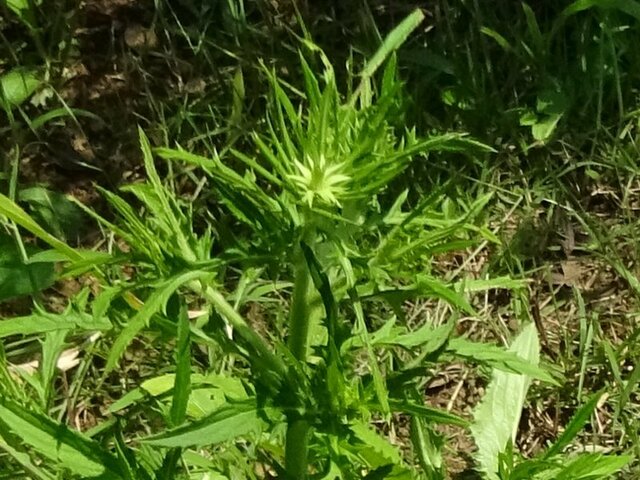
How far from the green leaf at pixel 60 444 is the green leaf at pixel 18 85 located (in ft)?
2.94

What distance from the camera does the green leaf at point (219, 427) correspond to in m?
0.99

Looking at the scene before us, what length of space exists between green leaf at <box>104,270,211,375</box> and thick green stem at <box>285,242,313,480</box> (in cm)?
11

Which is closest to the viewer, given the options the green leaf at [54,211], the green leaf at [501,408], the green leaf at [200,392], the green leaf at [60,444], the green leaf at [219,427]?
the green leaf at [219,427]

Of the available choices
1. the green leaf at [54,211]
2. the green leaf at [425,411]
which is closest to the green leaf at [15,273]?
the green leaf at [54,211]

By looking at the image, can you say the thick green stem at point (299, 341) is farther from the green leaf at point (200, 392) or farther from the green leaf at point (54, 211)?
the green leaf at point (54, 211)

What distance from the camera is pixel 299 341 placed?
1.15 meters

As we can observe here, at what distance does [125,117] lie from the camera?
76.4 inches

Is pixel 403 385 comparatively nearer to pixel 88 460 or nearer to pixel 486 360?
pixel 486 360

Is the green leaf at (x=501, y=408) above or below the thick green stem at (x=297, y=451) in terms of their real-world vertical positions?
below

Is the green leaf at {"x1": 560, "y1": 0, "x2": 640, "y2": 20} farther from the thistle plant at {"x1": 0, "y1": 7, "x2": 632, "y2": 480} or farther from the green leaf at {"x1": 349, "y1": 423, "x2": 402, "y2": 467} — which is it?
the green leaf at {"x1": 349, "y1": 423, "x2": 402, "y2": 467}

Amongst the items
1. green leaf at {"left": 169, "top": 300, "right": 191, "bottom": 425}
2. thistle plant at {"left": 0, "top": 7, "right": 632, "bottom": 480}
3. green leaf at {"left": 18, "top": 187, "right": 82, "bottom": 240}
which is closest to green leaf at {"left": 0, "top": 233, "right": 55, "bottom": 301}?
green leaf at {"left": 18, "top": 187, "right": 82, "bottom": 240}

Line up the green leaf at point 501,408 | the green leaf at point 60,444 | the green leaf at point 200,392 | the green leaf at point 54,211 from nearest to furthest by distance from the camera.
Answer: the green leaf at point 60,444 → the green leaf at point 200,392 → the green leaf at point 501,408 → the green leaf at point 54,211

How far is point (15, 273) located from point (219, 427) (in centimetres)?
81

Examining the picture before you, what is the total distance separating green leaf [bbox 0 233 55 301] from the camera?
5.53ft
